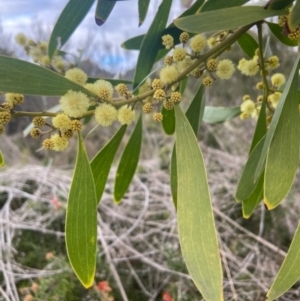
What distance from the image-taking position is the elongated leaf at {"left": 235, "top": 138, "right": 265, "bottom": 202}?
1.55 ft

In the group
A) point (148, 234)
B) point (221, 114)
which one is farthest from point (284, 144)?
point (148, 234)

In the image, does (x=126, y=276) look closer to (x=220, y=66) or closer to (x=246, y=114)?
(x=246, y=114)

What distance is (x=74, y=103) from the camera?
36cm

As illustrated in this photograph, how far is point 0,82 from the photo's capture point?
0.32 m

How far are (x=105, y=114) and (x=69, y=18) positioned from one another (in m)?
0.17

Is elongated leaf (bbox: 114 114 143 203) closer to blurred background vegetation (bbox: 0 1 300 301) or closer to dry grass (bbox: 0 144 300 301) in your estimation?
blurred background vegetation (bbox: 0 1 300 301)

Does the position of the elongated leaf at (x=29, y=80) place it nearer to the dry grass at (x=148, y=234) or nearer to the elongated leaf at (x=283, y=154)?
the elongated leaf at (x=283, y=154)

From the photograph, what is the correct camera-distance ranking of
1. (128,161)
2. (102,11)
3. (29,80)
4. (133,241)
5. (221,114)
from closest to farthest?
(29,80) → (102,11) → (128,161) → (221,114) → (133,241)

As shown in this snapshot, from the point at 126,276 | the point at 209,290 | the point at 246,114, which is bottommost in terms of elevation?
the point at 126,276

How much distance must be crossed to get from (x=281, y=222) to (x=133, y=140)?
1.23 metres

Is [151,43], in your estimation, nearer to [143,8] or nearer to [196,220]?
[143,8]

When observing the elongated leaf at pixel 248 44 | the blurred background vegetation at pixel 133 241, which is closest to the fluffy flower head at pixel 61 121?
the elongated leaf at pixel 248 44

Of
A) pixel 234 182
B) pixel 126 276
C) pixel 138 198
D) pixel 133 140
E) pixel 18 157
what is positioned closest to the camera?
pixel 133 140

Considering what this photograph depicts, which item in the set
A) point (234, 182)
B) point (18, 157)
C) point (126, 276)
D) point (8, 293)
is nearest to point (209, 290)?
point (8, 293)
